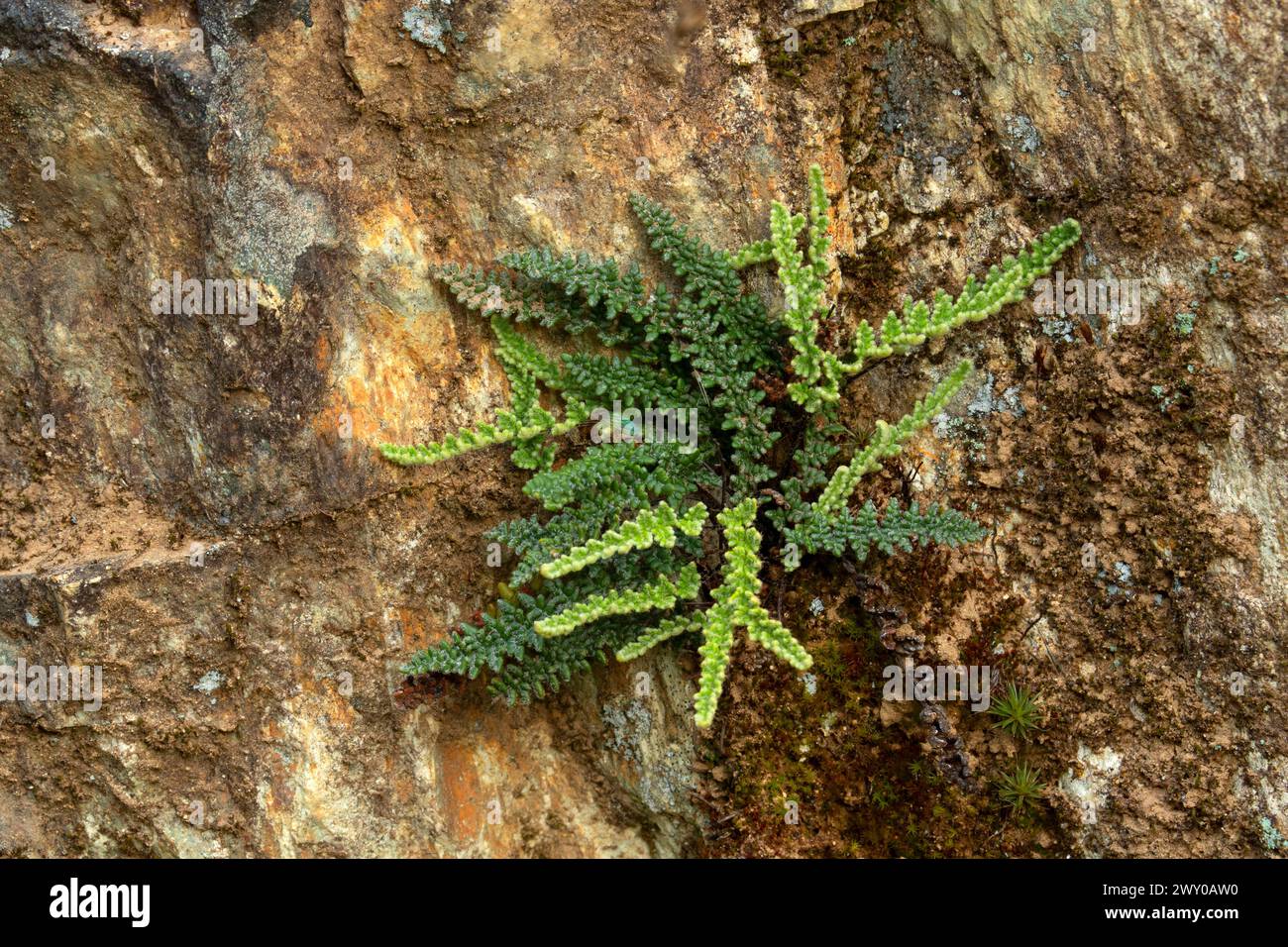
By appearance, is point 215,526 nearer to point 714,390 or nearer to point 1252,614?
point 714,390

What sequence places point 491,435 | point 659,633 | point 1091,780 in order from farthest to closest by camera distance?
1. point 491,435
2. point 659,633
3. point 1091,780

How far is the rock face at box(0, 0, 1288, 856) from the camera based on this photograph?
5.01m

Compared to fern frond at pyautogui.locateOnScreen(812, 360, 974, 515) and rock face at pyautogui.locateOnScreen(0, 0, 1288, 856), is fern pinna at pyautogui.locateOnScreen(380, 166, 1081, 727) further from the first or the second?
rock face at pyautogui.locateOnScreen(0, 0, 1288, 856)

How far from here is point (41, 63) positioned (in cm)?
514

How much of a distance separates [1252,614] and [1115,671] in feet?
1.97

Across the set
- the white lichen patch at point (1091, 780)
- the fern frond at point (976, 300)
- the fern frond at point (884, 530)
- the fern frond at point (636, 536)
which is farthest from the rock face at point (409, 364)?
the fern frond at point (636, 536)

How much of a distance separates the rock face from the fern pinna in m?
0.24

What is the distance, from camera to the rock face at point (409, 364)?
16.4 ft

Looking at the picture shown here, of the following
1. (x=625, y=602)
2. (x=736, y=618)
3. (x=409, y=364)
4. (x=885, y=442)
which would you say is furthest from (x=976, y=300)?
(x=409, y=364)

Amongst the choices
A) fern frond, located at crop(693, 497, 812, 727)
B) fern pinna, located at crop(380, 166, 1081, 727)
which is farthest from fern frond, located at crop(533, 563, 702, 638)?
fern frond, located at crop(693, 497, 812, 727)

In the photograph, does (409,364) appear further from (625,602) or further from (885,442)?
(885,442)

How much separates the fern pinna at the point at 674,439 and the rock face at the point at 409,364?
9.3 inches

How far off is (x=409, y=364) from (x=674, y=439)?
1.34m

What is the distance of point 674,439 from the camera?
5277 mm
